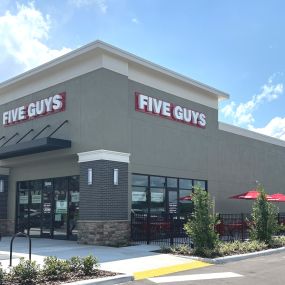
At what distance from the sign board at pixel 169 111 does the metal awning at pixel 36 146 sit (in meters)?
3.82

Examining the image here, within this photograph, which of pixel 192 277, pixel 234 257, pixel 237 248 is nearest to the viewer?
pixel 192 277

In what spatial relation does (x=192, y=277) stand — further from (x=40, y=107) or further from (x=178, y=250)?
(x=40, y=107)

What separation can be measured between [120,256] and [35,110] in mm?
9900

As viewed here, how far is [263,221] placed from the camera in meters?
18.4

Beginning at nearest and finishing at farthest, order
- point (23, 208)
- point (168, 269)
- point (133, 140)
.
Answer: point (168, 269) < point (133, 140) < point (23, 208)

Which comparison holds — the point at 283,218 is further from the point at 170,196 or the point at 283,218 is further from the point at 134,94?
the point at 134,94

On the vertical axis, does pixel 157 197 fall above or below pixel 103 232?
above

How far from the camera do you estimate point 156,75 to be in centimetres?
2180

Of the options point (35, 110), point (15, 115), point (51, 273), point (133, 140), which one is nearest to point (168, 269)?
point (51, 273)

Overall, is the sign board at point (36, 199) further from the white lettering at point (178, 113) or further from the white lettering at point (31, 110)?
the white lettering at point (178, 113)

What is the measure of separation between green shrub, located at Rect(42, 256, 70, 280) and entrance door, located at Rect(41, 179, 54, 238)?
11.2 meters

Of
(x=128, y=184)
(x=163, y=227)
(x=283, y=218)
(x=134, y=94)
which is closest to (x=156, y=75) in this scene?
(x=134, y=94)

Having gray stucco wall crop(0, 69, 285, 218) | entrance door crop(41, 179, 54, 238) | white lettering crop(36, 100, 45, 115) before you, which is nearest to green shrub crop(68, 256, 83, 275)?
gray stucco wall crop(0, 69, 285, 218)

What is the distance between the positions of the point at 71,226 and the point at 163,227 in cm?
418
